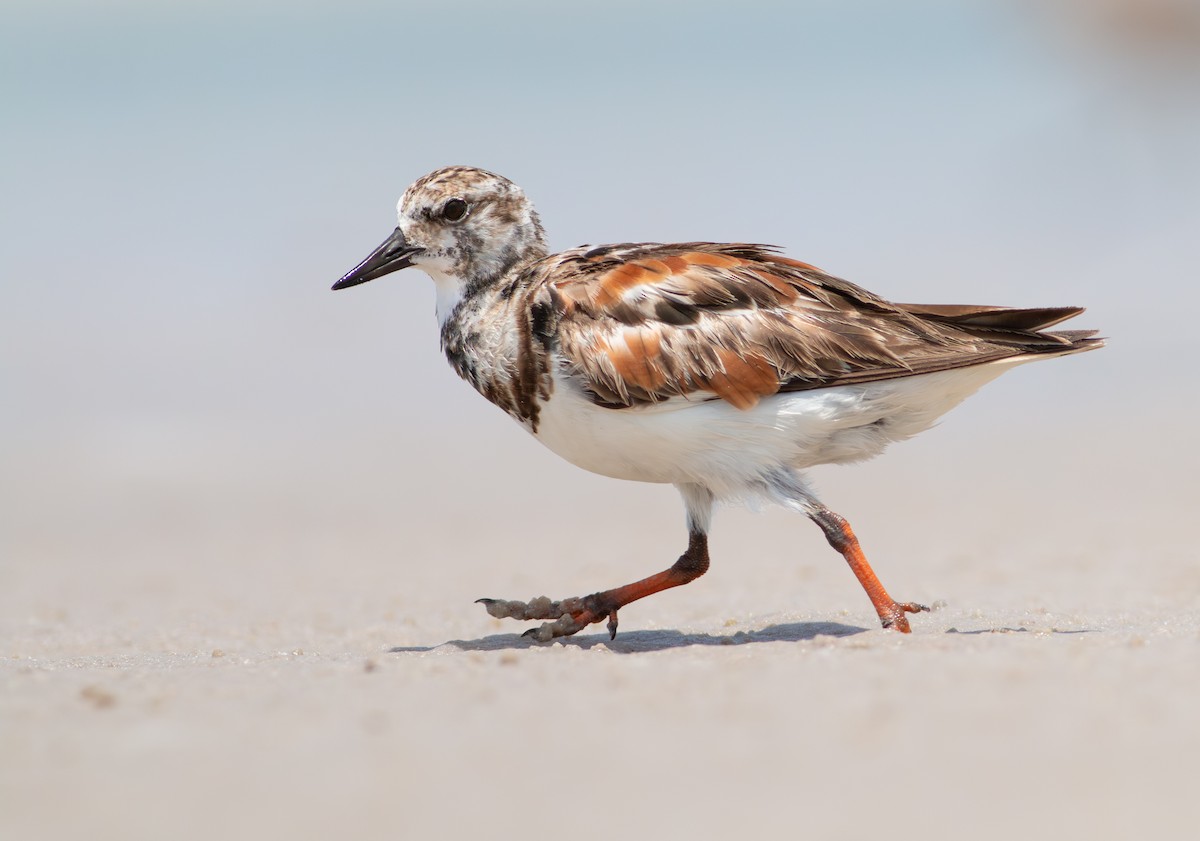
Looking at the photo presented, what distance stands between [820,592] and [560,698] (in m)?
4.69

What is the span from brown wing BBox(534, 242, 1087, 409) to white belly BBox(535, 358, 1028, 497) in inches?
3.1

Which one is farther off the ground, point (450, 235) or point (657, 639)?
point (450, 235)

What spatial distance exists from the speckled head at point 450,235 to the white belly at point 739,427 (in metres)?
1.08

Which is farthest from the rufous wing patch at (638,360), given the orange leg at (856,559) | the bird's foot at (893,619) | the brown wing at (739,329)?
the bird's foot at (893,619)

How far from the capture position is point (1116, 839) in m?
3.57

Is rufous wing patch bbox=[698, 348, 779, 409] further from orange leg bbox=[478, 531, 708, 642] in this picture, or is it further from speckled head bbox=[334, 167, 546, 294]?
speckled head bbox=[334, 167, 546, 294]

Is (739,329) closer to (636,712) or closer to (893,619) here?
(893,619)

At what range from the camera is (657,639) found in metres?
7.13

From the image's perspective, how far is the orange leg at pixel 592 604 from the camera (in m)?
7.16

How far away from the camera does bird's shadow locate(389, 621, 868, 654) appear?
6.72 metres

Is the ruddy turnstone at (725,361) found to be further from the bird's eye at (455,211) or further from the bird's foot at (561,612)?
the bird's eye at (455,211)

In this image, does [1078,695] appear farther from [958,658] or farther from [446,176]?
[446,176]

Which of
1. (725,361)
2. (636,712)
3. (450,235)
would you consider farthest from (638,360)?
(636,712)

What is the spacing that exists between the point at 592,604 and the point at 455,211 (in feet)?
7.31
